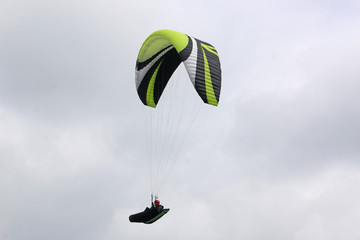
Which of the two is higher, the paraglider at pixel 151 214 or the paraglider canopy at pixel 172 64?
the paraglider canopy at pixel 172 64

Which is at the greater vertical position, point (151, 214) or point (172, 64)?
point (172, 64)

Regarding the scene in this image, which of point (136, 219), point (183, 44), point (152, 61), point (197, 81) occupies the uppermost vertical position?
point (152, 61)

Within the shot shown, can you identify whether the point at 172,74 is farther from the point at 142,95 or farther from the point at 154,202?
the point at 154,202

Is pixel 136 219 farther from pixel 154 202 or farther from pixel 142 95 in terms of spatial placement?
pixel 142 95

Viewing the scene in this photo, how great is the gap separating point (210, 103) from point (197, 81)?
132 centimetres

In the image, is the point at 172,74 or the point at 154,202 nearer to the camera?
the point at 154,202

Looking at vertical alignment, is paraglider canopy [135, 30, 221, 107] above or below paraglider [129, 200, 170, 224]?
above

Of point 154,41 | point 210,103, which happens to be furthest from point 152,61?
point 210,103

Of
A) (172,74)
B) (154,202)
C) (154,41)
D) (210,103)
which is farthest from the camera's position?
(172,74)

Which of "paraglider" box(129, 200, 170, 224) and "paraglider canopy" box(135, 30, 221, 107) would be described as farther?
"paraglider" box(129, 200, 170, 224)

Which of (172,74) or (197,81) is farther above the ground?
(172,74)

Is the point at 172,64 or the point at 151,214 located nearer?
the point at 151,214

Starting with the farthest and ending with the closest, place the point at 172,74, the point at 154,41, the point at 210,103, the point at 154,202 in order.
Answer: the point at 172,74 < the point at 154,41 < the point at 154,202 < the point at 210,103

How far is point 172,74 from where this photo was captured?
125 ft
